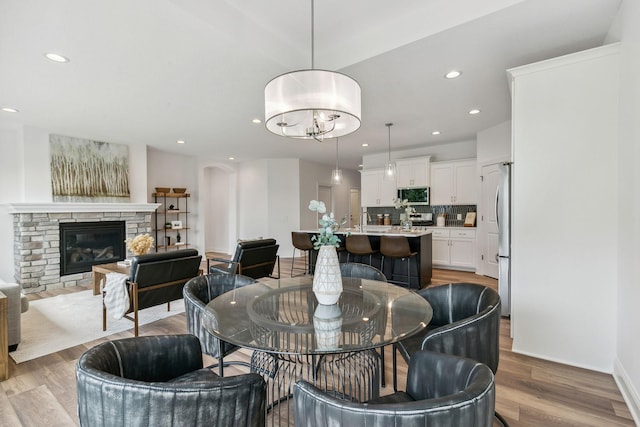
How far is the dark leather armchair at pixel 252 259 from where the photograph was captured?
4016mm

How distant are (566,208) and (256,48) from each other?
2.96m

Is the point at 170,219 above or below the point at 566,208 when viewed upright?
below

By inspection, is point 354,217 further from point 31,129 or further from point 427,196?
point 31,129

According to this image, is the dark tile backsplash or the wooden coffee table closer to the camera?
the wooden coffee table

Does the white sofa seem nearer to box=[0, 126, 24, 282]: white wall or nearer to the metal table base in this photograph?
the metal table base

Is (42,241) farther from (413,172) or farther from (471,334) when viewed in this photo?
(413,172)

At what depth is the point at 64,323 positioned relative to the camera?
3381mm

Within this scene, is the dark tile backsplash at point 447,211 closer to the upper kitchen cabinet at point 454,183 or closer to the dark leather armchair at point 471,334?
the upper kitchen cabinet at point 454,183

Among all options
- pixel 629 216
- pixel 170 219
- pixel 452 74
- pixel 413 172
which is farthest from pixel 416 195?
pixel 170 219

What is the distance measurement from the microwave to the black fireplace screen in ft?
20.1

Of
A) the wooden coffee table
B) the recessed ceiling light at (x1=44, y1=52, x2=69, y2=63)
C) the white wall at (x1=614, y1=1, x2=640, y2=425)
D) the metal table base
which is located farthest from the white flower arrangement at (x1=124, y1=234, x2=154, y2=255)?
the white wall at (x1=614, y1=1, x2=640, y2=425)

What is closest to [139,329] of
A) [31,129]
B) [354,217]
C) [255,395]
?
[255,395]

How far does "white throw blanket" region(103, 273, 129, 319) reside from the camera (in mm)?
A: 2943

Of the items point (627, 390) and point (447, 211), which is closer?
point (627, 390)
